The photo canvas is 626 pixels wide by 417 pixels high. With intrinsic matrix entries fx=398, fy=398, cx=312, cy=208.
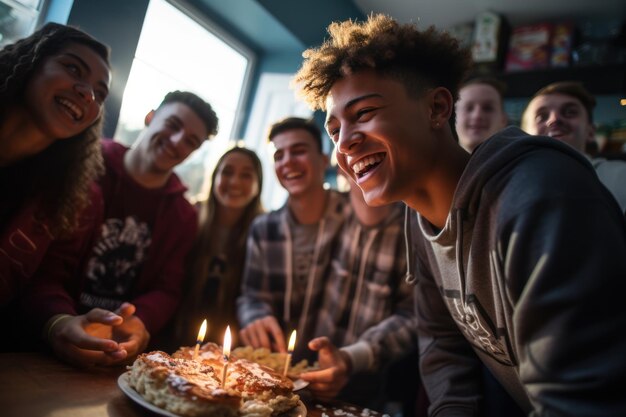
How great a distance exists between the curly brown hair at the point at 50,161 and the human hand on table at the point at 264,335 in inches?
32.4

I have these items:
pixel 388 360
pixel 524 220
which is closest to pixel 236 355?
pixel 388 360

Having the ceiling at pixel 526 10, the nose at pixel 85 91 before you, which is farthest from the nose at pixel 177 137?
the ceiling at pixel 526 10

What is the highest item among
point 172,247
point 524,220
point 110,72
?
point 110,72

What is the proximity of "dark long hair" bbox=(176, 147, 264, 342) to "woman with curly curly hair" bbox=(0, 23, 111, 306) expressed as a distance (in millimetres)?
777

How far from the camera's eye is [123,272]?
1761 millimetres

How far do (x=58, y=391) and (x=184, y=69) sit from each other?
1.29 meters

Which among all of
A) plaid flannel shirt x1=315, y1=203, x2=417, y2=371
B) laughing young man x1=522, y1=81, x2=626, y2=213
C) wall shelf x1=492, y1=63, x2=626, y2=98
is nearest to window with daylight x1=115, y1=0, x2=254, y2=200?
plaid flannel shirt x1=315, y1=203, x2=417, y2=371

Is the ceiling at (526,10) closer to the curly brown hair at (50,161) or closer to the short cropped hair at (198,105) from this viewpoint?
the short cropped hair at (198,105)

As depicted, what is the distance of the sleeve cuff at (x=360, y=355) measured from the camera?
1530mm

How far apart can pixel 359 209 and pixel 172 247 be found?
94cm

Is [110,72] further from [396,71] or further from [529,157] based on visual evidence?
[529,157]

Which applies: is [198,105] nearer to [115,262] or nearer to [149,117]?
[149,117]

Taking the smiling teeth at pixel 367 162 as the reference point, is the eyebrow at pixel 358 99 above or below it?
above

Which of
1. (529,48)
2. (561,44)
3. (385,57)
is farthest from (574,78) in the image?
(385,57)
